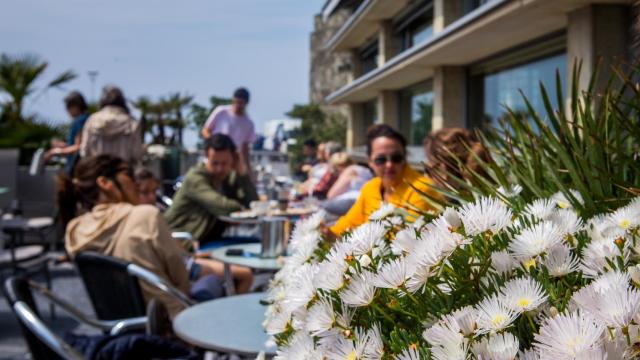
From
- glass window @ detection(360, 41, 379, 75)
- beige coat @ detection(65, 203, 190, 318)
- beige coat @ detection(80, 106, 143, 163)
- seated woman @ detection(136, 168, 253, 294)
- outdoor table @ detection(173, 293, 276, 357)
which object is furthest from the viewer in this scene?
glass window @ detection(360, 41, 379, 75)

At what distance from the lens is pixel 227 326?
8.71ft

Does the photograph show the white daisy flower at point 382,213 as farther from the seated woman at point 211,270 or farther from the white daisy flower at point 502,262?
the seated woman at point 211,270

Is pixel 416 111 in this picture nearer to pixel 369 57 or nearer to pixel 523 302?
pixel 369 57

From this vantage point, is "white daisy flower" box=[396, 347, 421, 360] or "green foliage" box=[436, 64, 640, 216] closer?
"white daisy flower" box=[396, 347, 421, 360]

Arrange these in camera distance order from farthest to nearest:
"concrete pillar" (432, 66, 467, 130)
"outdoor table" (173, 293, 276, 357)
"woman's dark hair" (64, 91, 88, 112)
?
"concrete pillar" (432, 66, 467, 130) → "woman's dark hair" (64, 91, 88, 112) → "outdoor table" (173, 293, 276, 357)

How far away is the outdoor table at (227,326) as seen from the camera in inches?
94.9

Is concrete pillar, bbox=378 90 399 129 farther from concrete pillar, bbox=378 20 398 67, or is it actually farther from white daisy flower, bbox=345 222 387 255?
Answer: white daisy flower, bbox=345 222 387 255

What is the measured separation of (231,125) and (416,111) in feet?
44.2

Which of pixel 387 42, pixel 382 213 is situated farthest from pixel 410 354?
pixel 387 42

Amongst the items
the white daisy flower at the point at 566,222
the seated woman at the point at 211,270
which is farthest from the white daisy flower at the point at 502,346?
the seated woman at the point at 211,270

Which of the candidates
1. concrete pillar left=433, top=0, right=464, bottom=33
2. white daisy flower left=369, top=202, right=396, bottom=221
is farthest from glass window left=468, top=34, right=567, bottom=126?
white daisy flower left=369, top=202, right=396, bottom=221

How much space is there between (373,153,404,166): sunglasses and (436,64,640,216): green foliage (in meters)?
3.14

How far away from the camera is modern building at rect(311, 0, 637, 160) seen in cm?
880

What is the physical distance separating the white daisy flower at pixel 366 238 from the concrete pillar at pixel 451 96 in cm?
1606
